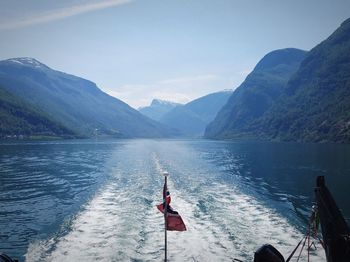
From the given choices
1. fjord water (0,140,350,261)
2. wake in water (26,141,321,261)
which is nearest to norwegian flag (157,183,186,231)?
wake in water (26,141,321,261)

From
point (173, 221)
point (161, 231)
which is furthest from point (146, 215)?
point (173, 221)

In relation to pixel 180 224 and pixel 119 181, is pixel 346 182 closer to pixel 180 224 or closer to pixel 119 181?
pixel 119 181

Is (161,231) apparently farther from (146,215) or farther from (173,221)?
(173,221)

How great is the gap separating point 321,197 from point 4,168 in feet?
274

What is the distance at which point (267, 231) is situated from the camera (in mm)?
31000

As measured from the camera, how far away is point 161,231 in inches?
1215

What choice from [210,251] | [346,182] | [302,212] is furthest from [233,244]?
[346,182]

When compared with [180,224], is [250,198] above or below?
below

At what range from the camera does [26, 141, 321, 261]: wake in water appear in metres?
25.3

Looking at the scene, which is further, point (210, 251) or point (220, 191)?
point (220, 191)

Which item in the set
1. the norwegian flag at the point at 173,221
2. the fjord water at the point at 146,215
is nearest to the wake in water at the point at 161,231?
the fjord water at the point at 146,215

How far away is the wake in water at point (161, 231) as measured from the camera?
25.3m

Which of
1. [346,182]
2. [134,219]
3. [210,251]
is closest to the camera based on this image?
[210,251]

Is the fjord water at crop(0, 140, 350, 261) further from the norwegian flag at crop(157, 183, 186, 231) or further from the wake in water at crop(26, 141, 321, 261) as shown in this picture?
the norwegian flag at crop(157, 183, 186, 231)
